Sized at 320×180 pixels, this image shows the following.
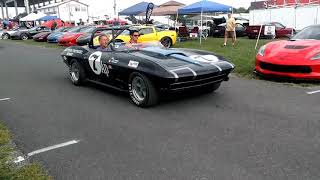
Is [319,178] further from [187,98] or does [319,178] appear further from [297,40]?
[297,40]

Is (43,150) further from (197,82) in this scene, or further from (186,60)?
(186,60)

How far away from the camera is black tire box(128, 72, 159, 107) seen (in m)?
5.76

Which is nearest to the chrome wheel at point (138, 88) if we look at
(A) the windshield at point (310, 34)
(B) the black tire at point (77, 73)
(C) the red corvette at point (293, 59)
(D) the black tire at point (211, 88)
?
(D) the black tire at point (211, 88)

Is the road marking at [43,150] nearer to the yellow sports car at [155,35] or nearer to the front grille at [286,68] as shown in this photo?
the front grille at [286,68]

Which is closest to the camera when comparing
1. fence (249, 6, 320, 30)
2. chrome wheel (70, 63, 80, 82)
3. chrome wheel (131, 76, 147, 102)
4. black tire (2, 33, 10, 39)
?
chrome wheel (131, 76, 147, 102)

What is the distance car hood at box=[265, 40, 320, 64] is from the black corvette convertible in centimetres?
175

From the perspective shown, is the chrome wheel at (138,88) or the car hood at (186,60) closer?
the car hood at (186,60)

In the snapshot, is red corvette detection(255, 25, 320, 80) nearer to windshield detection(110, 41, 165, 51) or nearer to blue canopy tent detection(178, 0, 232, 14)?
windshield detection(110, 41, 165, 51)

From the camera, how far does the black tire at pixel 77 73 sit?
25.6 feet

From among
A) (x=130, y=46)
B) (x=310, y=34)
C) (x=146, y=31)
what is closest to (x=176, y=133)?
(x=130, y=46)

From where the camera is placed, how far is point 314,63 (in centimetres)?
730

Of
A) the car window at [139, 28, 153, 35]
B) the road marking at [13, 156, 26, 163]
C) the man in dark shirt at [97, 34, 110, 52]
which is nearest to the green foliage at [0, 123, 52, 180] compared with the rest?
the road marking at [13, 156, 26, 163]

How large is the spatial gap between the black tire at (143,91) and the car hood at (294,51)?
3.15 metres

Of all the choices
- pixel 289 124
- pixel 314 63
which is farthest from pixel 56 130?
pixel 314 63
